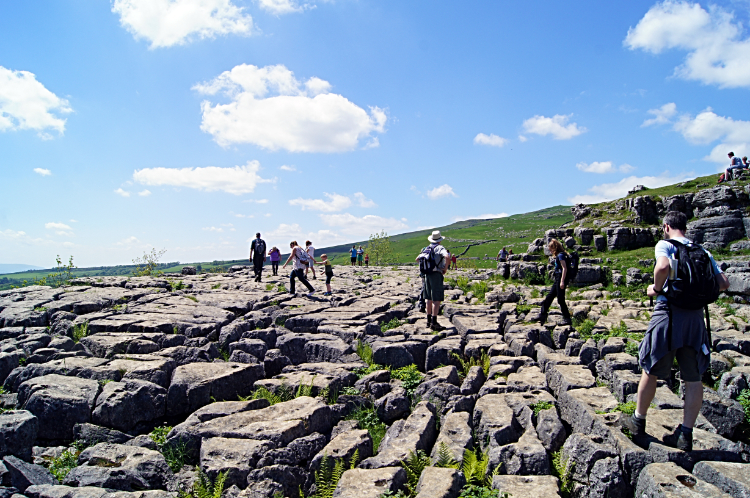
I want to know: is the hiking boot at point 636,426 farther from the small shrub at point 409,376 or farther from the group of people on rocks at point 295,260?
the group of people on rocks at point 295,260

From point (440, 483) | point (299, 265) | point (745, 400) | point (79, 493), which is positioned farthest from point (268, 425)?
point (299, 265)

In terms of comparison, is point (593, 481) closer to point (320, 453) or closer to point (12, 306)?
point (320, 453)

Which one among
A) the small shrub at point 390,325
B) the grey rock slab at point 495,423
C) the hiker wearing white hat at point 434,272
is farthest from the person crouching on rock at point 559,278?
the grey rock slab at point 495,423

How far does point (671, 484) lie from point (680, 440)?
0.98 metres

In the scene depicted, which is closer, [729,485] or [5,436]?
[729,485]

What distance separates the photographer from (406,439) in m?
6.36

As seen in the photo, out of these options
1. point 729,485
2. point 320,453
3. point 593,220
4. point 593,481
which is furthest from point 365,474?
point 593,220

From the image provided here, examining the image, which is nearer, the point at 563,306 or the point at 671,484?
the point at 671,484

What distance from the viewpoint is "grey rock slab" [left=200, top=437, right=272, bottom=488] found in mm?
5930

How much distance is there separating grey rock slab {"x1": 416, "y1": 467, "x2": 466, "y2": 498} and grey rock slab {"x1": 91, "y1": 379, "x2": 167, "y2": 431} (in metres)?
6.02

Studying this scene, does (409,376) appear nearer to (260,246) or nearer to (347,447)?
(347,447)

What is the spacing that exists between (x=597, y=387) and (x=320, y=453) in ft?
17.0

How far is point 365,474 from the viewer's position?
545cm

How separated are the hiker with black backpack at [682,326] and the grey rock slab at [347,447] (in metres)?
3.84
